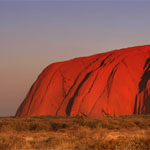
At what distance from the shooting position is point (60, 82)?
4453 centimetres

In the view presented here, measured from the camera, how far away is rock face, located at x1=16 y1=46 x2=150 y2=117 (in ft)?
126

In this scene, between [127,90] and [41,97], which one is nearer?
[127,90]

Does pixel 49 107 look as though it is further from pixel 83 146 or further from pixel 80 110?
pixel 83 146

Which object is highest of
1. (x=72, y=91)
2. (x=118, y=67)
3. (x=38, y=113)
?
(x=118, y=67)

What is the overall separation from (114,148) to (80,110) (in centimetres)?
2604

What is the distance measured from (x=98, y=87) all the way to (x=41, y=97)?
27.6 feet

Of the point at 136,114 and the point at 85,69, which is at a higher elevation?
the point at 85,69

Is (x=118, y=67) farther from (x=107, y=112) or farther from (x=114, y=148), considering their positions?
(x=114, y=148)

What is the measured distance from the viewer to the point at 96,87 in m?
40.1

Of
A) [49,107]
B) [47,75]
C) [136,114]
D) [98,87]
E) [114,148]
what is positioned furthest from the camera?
[47,75]

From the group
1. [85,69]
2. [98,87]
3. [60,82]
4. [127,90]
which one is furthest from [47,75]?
[127,90]

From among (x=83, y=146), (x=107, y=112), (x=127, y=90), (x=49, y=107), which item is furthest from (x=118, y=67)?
(x=83, y=146)

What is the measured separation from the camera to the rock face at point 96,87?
38469mm

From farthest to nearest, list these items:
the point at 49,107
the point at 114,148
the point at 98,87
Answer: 1. the point at 49,107
2. the point at 98,87
3. the point at 114,148
